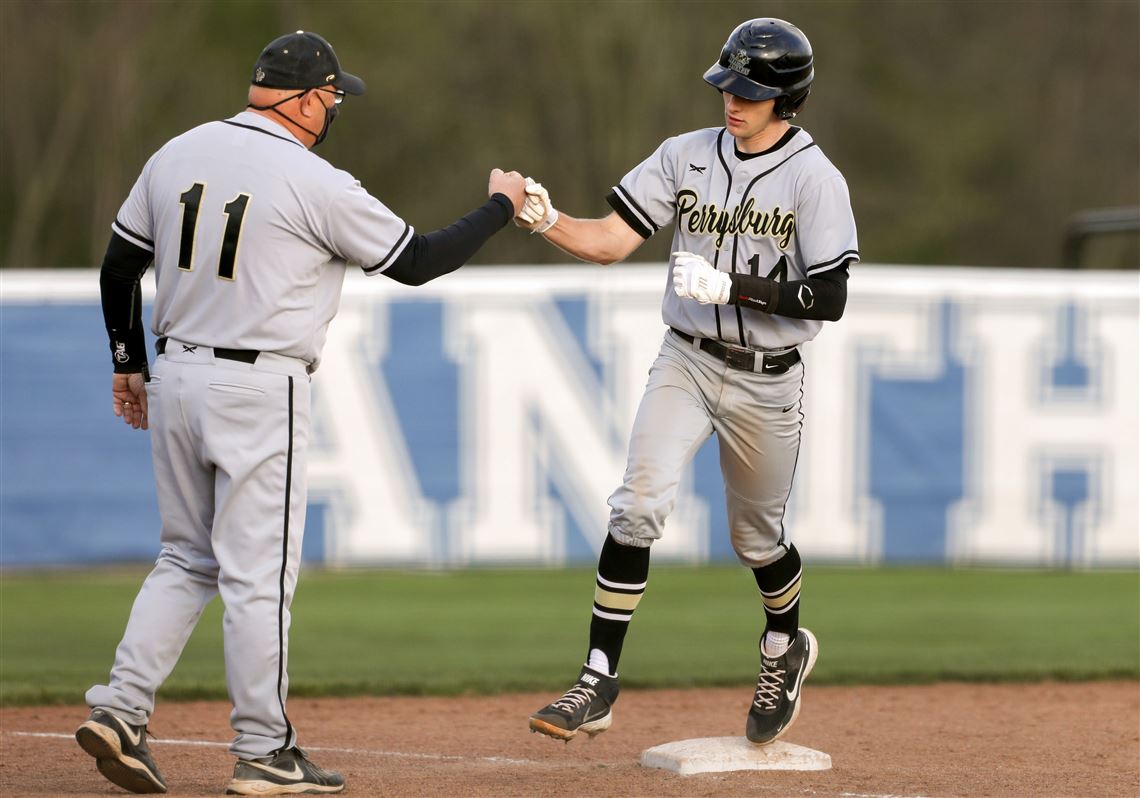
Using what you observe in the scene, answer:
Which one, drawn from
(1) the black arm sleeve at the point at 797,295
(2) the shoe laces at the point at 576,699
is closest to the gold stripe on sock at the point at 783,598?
(2) the shoe laces at the point at 576,699

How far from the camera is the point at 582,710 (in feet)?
14.6

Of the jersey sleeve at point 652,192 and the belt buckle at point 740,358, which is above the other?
the jersey sleeve at point 652,192

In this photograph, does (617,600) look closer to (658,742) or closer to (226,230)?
(658,742)

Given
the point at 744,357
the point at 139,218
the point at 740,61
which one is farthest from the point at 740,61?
the point at 139,218

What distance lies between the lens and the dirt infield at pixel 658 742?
456 centimetres

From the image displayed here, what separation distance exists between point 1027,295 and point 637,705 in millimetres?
5201

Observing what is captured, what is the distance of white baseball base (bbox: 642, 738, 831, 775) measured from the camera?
476cm

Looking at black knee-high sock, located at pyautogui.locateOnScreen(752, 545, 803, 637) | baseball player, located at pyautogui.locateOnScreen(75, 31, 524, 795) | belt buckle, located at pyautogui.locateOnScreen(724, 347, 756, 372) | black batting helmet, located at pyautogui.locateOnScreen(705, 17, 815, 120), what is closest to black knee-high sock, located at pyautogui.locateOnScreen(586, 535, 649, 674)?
black knee-high sock, located at pyautogui.locateOnScreen(752, 545, 803, 637)

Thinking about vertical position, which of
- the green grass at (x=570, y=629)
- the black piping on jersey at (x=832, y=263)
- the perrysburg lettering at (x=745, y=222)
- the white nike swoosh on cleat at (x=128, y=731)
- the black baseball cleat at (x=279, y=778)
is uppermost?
the perrysburg lettering at (x=745, y=222)

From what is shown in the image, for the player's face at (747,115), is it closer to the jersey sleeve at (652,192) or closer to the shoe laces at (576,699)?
the jersey sleeve at (652,192)

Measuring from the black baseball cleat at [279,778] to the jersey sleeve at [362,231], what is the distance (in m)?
1.34

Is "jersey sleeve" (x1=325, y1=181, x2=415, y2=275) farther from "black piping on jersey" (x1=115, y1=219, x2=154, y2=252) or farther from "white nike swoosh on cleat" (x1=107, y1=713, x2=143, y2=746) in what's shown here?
"white nike swoosh on cleat" (x1=107, y1=713, x2=143, y2=746)

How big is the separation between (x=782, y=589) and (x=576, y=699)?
0.87 metres

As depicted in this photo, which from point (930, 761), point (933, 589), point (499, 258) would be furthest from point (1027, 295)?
point (499, 258)
